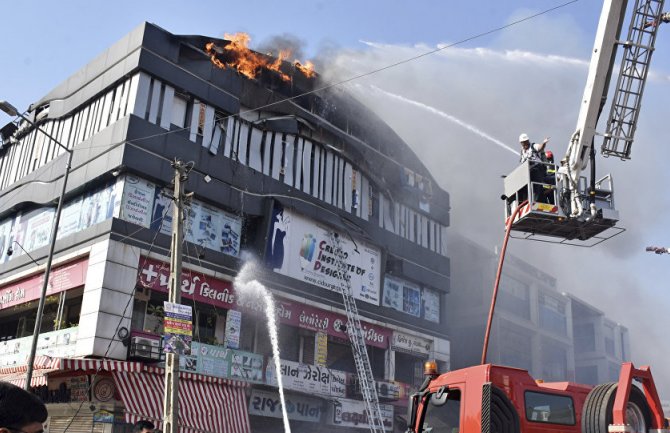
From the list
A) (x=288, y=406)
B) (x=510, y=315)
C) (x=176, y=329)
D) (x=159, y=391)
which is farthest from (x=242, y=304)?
(x=510, y=315)

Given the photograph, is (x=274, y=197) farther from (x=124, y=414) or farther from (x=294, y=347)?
(x=124, y=414)

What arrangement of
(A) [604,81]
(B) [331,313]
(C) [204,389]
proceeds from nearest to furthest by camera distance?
(A) [604,81]
(C) [204,389]
(B) [331,313]

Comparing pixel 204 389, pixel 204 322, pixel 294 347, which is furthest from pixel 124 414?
pixel 294 347

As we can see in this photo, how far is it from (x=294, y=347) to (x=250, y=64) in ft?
45.0

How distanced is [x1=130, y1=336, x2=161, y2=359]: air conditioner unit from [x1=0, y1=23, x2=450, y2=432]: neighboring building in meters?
0.08

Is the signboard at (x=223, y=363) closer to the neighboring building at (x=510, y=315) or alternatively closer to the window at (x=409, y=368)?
the window at (x=409, y=368)

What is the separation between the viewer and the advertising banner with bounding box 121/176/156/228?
2292 centimetres

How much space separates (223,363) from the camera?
23.9 meters

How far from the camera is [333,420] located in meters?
27.5

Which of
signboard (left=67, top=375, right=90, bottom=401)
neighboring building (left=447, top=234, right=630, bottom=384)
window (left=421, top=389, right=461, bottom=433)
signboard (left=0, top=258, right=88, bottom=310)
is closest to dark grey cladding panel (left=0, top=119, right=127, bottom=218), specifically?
signboard (left=0, top=258, right=88, bottom=310)

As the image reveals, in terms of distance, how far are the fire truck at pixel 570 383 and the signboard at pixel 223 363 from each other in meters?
14.3

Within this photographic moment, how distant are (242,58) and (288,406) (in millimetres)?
16285

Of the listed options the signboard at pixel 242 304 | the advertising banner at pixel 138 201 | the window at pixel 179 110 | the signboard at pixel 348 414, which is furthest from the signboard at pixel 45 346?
the signboard at pixel 348 414

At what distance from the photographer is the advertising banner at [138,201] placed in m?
22.9
